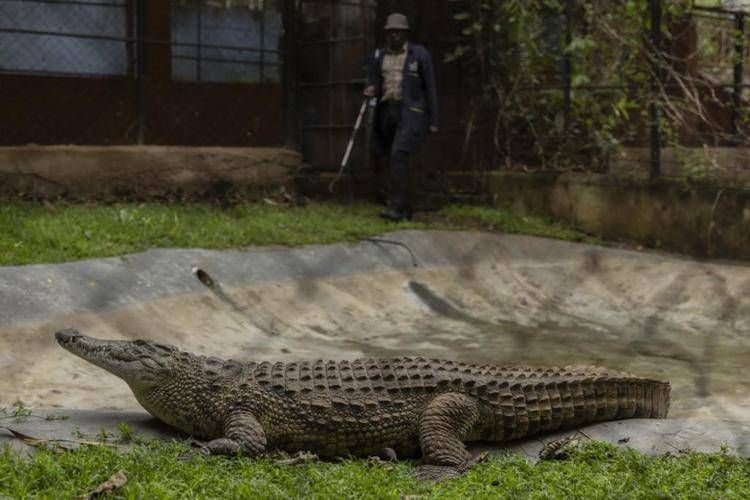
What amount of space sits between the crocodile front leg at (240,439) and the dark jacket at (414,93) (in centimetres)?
640

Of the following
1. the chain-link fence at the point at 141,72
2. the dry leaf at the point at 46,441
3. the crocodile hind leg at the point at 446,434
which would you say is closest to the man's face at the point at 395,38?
the chain-link fence at the point at 141,72

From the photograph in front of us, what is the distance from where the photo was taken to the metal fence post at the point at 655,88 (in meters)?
10.2

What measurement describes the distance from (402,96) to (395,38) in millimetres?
624

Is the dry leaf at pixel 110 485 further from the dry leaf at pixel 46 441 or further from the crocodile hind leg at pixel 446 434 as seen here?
the crocodile hind leg at pixel 446 434

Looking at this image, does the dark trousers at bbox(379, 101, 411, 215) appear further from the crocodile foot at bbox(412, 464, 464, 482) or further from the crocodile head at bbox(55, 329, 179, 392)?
the crocodile foot at bbox(412, 464, 464, 482)

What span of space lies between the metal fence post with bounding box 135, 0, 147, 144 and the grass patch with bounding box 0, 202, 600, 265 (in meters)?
1.05

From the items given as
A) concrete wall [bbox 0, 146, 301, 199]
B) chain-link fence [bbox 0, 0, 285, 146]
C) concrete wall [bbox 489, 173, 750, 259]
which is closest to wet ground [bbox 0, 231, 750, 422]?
concrete wall [bbox 489, 173, 750, 259]

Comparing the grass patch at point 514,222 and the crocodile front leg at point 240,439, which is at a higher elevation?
the grass patch at point 514,222

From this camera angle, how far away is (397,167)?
10.6m

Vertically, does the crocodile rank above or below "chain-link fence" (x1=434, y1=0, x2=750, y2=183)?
below

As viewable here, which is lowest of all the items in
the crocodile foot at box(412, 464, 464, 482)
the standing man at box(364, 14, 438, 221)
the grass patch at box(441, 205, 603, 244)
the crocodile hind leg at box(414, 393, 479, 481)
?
the crocodile foot at box(412, 464, 464, 482)

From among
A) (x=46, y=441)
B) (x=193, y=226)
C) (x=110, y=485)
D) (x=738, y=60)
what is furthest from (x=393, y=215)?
(x=110, y=485)

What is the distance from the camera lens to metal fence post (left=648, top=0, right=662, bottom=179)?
33.3 ft

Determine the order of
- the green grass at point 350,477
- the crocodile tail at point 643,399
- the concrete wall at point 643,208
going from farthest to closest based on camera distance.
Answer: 1. the concrete wall at point 643,208
2. the crocodile tail at point 643,399
3. the green grass at point 350,477
